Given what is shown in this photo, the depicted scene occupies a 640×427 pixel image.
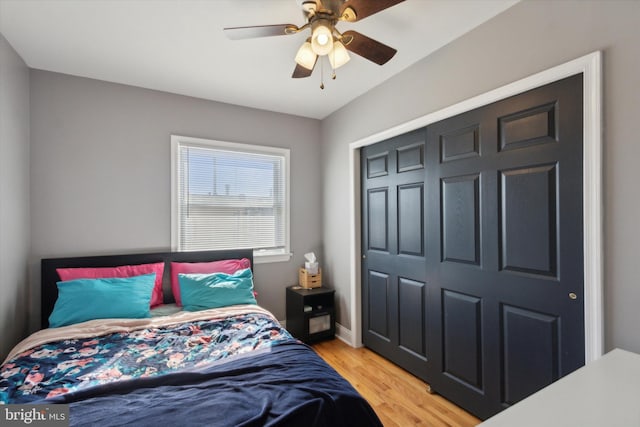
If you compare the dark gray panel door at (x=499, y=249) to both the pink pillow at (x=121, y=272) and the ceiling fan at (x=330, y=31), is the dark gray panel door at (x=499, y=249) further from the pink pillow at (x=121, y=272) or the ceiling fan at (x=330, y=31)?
the pink pillow at (x=121, y=272)

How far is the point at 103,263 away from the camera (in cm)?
259

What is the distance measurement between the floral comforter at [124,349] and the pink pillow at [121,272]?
0.45 meters

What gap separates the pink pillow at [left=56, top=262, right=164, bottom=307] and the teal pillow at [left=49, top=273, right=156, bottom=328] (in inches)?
6.6

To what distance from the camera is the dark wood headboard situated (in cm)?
241

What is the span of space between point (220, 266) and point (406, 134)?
2.18 metres

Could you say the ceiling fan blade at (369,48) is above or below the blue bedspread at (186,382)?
above

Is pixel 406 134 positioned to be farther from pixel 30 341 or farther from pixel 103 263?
pixel 30 341

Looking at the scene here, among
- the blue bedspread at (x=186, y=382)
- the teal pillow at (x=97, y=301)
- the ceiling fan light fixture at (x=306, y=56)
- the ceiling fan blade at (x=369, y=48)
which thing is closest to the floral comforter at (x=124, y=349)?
the blue bedspread at (x=186, y=382)

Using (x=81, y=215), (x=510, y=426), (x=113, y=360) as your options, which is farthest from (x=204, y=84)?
(x=510, y=426)

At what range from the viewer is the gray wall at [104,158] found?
8.13 ft

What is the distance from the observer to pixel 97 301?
221 cm

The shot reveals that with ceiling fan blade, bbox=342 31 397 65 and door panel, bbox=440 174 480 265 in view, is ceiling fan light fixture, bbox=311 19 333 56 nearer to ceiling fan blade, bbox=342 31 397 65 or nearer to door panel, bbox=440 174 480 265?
ceiling fan blade, bbox=342 31 397 65

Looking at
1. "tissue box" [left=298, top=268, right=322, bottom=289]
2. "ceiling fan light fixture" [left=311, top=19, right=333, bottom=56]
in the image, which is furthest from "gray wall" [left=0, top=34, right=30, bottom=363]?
"tissue box" [left=298, top=268, right=322, bottom=289]

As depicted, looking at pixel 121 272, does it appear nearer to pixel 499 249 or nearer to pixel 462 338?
pixel 462 338
